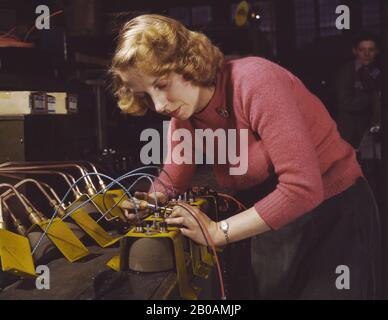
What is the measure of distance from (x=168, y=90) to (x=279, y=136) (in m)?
0.29

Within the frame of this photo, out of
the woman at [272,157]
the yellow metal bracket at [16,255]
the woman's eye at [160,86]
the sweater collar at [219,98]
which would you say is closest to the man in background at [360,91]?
the woman at [272,157]

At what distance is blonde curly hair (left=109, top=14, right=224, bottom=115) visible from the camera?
1.01 m

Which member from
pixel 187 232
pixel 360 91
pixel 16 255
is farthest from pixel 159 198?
pixel 360 91

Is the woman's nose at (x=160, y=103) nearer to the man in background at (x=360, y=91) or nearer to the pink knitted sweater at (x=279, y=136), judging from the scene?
the pink knitted sweater at (x=279, y=136)

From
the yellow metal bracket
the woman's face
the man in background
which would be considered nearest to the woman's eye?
the woman's face

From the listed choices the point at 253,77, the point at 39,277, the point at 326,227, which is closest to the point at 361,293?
the point at 326,227

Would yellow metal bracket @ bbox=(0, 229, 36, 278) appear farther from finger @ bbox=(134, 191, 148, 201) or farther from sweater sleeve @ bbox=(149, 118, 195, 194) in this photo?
sweater sleeve @ bbox=(149, 118, 195, 194)

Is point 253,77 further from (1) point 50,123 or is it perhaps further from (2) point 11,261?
(1) point 50,123

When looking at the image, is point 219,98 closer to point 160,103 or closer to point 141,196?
point 160,103

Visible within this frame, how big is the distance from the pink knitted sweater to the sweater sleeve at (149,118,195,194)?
5 cm

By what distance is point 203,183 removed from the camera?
189cm

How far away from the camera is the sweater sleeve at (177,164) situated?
53.6 inches

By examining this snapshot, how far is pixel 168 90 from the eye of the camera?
3.51ft
